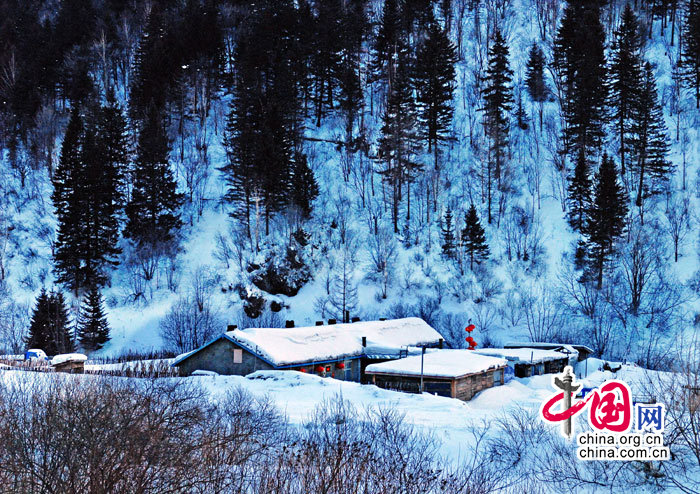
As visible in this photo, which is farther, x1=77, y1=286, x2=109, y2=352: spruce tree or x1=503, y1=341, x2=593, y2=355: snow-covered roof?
x1=77, y1=286, x2=109, y2=352: spruce tree

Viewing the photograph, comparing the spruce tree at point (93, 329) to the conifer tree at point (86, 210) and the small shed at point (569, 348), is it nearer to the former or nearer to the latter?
the conifer tree at point (86, 210)

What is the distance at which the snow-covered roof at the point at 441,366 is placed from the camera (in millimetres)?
25283

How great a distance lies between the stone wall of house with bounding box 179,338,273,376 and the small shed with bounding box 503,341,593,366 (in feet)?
61.5

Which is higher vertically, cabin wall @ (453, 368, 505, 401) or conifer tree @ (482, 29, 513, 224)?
conifer tree @ (482, 29, 513, 224)

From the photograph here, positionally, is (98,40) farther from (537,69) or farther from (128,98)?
(537,69)

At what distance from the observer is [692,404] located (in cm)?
1181

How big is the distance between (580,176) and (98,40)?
65.7 metres

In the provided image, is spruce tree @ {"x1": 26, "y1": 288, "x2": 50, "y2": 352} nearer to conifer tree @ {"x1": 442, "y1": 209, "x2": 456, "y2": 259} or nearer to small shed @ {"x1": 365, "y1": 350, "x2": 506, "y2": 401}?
small shed @ {"x1": 365, "y1": 350, "x2": 506, "y2": 401}

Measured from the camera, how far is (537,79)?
64.9 meters

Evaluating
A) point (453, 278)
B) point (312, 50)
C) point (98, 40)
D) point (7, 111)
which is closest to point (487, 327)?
point (453, 278)

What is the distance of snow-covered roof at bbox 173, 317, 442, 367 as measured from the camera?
29811 mm

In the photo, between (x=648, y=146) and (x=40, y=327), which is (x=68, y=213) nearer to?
(x=40, y=327)

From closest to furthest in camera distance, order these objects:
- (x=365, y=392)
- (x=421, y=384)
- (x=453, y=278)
→ 1. (x=365, y=392)
2. (x=421, y=384)
3. (x=453, y=278)

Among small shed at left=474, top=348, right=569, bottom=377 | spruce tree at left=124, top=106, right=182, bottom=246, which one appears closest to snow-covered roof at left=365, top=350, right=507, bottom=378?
small shed at left=474, top=348, right=569, bottom=377
